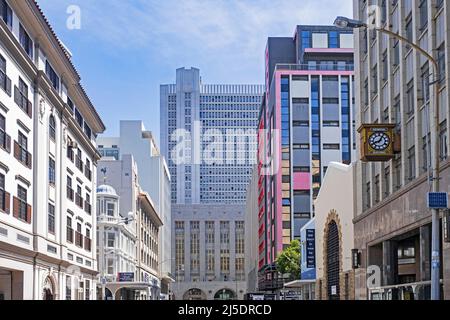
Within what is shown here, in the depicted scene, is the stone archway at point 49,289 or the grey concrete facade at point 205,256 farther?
the grey concrete facade at point 205,256

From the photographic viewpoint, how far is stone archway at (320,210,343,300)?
5594cm

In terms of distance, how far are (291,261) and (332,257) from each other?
30734 mm

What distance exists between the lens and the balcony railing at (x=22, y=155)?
117ft

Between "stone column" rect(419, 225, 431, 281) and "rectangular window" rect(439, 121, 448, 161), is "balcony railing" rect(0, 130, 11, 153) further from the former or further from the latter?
"stone column" rect(419, 225, 431, 281)

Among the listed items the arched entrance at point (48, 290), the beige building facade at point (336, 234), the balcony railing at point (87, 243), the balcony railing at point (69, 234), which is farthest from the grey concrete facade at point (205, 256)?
the arched entrance at point (48, 290)

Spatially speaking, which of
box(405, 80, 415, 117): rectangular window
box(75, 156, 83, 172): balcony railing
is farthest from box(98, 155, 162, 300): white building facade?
box(405, 80, 415, 117): rectangular window

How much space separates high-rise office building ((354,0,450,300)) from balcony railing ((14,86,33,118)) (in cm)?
1811

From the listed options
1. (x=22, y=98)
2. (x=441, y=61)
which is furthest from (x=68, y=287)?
(x=441, y=61)

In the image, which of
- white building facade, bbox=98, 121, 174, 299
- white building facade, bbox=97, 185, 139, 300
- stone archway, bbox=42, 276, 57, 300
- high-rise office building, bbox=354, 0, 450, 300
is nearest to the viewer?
high-rise office building, bbox=354, 0, 450, 300

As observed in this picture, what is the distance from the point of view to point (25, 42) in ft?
125

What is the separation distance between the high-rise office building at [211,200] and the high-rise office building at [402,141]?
9363 mm

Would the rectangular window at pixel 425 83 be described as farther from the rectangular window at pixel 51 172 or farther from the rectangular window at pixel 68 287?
the rectangular window at pixel 68 287

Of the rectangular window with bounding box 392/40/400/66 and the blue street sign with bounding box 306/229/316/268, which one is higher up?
the rectangular window with bounding box 392/40/400/66

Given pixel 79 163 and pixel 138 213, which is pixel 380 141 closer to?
pixel 79 163
